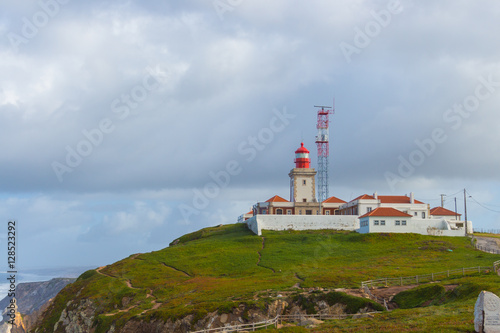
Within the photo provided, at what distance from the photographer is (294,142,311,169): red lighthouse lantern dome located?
10406cm

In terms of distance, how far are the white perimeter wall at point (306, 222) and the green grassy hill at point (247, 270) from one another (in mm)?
1779

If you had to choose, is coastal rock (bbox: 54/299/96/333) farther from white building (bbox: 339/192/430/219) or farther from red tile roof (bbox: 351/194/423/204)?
red tile roof (bbox: 351/194/423/204)

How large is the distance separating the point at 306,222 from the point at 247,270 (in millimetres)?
26957

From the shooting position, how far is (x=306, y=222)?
8944 cm

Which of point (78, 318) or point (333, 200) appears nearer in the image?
point (78, 318)

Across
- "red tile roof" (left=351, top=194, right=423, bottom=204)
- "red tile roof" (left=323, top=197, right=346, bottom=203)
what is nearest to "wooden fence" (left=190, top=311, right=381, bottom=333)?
"red tile roof" (left=351, top=194, right=423, bottom=204)

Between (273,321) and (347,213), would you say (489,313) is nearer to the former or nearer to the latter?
(273,321)

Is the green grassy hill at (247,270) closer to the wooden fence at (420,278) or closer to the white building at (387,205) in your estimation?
the wooden fence at (420,278)

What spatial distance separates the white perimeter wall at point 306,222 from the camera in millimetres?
89250

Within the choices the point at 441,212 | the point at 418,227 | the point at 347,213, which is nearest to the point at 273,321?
the point at 418,227

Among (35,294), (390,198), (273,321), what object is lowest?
(35,294)

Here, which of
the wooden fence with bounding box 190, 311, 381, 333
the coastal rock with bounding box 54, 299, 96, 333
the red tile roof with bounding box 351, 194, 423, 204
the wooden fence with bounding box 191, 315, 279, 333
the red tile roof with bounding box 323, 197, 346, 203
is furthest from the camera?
the red tile roof with bounding box 323, 197, 346, 203

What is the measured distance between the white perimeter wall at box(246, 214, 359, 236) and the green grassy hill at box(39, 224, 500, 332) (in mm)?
1779

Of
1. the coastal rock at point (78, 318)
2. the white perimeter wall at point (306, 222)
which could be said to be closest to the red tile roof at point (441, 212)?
the white perimeter wall at point (306, 222)
